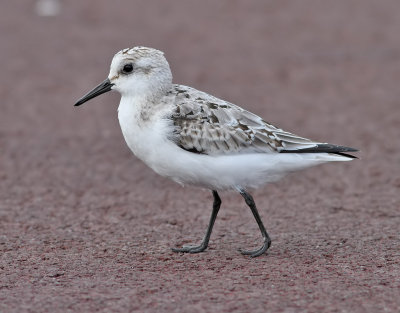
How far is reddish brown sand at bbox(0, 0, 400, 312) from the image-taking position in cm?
670

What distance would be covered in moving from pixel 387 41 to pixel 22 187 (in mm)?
10354

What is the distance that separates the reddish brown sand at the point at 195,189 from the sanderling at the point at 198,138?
2.92ft

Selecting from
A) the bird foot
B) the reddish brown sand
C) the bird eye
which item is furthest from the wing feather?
the reddish brown sand

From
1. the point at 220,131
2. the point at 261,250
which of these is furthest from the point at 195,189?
the point at 220,131

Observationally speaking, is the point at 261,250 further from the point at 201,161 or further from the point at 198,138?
the point at 198,138

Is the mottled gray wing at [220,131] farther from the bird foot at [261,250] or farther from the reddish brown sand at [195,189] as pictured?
the reddish brown sand at [195,189]

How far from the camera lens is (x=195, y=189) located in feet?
34.2

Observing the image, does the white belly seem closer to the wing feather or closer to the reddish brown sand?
the wing feather

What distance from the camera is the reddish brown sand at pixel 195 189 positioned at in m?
6.70

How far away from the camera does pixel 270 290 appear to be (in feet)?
21.5

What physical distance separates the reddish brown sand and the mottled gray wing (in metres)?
1.13

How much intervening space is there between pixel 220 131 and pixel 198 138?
0.79 ft

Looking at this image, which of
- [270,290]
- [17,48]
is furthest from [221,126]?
[17,48]

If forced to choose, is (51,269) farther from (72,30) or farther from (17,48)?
(72,30)
